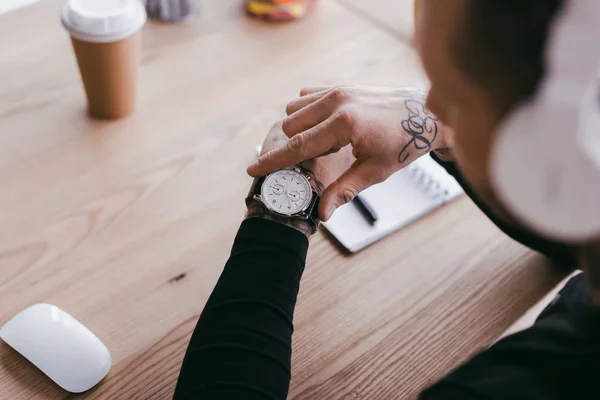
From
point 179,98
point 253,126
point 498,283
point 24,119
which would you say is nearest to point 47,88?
point 24,119

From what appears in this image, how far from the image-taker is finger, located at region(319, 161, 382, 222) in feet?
2.52

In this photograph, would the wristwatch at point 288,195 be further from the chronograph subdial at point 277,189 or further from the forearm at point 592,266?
the forearm at point 592,266

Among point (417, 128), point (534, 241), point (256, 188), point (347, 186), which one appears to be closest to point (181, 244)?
point (256, 188)

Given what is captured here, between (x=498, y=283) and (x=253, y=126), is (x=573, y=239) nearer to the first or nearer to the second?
(x=498, y=283)

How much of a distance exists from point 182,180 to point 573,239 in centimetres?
60

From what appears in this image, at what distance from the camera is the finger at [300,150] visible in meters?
0.79

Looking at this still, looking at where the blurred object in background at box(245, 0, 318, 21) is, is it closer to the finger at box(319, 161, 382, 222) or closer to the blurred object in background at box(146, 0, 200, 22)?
the blurred object in background at box(146, 0, 200, 22)

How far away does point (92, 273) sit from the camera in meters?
0.80

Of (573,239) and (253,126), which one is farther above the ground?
(573,239)

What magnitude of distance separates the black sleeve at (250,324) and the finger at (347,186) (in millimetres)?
46

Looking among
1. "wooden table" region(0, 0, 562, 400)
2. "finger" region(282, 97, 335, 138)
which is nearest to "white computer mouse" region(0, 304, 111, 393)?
"wooden table" region(0, 0, 562, 400)

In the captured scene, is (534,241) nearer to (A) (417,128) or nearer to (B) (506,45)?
(A) (417,128)

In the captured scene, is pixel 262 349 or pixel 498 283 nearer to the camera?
pixel 262 349

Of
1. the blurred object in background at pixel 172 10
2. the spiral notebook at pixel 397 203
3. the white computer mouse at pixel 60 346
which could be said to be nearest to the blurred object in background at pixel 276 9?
the blurred object in background at pixel 172 10
